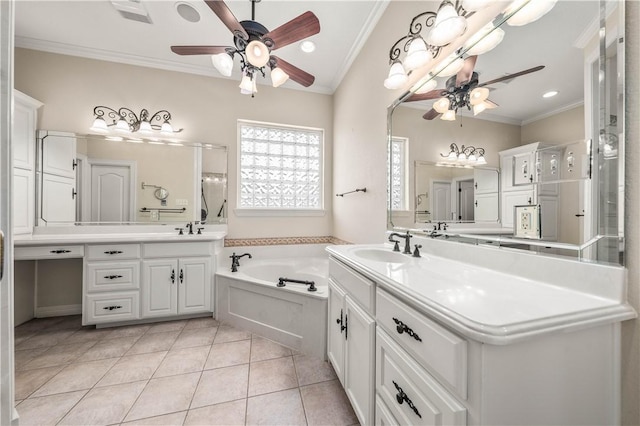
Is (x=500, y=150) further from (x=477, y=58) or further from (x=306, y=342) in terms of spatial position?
(x=306, y=342)

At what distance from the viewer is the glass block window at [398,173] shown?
5.78ft

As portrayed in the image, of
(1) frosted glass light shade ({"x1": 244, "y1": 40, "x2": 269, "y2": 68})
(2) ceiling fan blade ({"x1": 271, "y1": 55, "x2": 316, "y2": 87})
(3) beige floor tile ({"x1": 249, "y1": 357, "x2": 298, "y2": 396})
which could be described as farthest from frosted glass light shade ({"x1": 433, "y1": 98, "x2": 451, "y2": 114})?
(3) beige floor tile ({"x1": 249, "y1": 357, "x2": 298, "y2": 396})

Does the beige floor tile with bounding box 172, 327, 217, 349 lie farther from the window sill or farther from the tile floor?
the window sill

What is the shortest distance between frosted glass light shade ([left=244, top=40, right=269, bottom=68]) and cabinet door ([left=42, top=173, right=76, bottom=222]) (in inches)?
93.7

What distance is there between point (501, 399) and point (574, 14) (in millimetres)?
1277

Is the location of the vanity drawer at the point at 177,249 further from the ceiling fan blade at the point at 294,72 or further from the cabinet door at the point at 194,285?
the ceiling fan blade at the point at 294,72

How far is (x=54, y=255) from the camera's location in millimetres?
2062

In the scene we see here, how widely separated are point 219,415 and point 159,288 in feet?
4.80

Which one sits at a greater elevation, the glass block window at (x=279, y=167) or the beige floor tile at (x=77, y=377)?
the glass block window at (x=279, y=167)

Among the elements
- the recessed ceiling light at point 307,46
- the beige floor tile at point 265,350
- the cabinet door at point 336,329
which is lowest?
the beige floor tile at point 265,350

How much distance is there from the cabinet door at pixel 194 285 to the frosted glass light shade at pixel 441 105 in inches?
93.9

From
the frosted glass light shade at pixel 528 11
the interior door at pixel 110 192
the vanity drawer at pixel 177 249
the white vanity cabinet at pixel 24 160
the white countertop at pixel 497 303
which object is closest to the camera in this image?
the white countertop at pixel 497 303

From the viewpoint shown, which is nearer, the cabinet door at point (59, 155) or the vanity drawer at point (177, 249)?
the vanity drawer at point (177, 249)

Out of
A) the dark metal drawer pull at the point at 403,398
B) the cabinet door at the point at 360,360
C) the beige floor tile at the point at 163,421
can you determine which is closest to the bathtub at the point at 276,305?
the cabinet door at the point at 360,360
